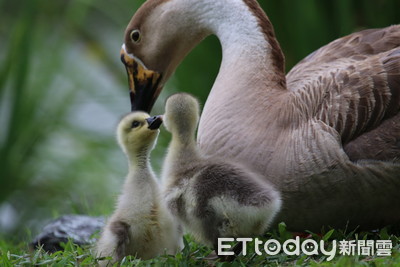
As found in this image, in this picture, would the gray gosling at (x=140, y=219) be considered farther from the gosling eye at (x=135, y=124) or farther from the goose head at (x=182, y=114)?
the goose head at (x=182, y=114)

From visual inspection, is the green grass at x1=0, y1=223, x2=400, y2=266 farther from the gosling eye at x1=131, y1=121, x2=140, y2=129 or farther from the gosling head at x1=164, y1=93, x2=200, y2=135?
the gosling eye at x1=131, y1=121, x2=140, y2=129

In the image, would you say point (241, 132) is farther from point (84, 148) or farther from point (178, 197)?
point (84, 148)

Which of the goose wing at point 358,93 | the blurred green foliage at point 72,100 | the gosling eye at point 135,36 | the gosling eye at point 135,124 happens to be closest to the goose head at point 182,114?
the gosling eye at point 135,124

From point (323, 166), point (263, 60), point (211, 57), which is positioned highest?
point (263, 60)

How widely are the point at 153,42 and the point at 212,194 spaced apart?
70.8 inches

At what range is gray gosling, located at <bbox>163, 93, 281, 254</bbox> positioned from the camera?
3908mm

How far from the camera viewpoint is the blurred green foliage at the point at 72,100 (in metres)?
7.98

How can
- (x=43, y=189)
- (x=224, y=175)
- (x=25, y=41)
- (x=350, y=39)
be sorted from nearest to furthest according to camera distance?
(x=224, y=175) < (x=350, y=39) < (x=25, y=41) < (x=43, y=189)

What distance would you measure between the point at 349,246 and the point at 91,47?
8.73m

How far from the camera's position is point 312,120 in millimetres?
4582

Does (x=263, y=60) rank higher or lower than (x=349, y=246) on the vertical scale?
higher

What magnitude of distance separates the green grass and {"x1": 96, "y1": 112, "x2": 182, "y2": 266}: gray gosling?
0.26ft

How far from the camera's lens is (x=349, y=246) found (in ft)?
13.7

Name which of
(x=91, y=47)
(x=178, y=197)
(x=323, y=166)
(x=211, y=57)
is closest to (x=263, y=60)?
(x=323, y=166)
